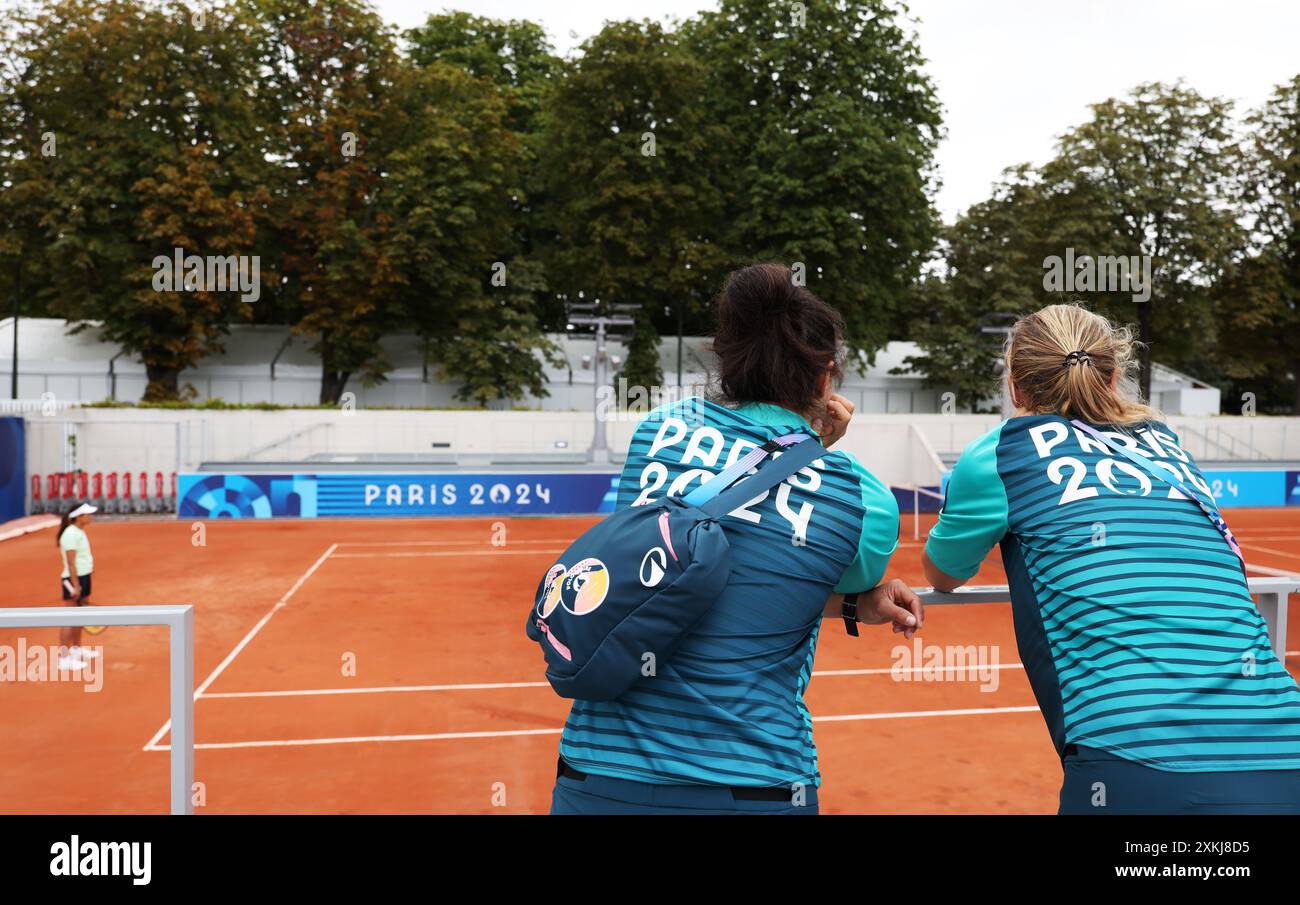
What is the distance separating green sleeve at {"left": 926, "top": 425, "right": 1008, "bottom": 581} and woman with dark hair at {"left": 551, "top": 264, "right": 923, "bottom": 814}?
341 millimetres

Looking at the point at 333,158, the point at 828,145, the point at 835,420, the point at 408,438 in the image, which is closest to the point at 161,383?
the point at 333,158

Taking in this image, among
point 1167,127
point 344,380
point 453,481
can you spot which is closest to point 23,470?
point 453,481

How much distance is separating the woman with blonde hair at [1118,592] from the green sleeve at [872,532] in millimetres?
362

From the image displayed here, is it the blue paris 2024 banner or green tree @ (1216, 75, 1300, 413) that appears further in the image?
green tree @ (1216, 75, 1300, 413)

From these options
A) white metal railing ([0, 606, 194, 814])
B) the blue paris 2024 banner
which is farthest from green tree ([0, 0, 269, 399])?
white metal railing ([0, 606, 194, 814])

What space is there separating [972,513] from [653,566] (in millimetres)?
954

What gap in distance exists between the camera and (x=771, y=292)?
223 centimetres

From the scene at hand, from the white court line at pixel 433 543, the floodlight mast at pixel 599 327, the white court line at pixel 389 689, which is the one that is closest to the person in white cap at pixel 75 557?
the white court line at pixel 389 689

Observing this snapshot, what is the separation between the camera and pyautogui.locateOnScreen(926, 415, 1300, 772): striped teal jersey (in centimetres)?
206

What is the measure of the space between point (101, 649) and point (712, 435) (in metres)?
1.93

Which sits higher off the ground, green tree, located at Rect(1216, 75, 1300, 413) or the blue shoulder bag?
green tree, located at Rect(1216, 75, 1300, 413)

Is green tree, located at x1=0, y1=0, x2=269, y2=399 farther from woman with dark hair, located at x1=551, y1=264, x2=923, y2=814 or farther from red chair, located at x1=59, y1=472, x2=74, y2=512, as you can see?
woman with dark hair, located at x1=551, y1=264, x2=923, y2=814

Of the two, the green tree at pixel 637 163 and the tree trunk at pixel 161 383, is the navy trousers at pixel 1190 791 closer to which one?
the green tree at pixel 637 163
